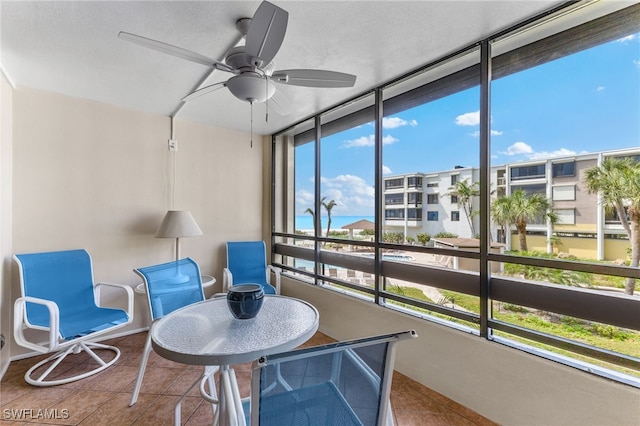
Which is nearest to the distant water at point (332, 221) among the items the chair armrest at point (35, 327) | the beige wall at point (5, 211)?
the chair armrest at point (35, 327)

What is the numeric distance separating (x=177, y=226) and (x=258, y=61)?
2.21 meters

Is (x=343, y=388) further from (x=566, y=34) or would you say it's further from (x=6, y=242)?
(x=6, y=242)

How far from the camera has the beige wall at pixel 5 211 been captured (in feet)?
7.80

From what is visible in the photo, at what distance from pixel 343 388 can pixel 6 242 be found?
325 centimetres

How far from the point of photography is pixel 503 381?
1823 millimetres

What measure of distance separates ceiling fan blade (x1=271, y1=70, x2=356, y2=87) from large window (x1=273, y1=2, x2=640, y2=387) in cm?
98

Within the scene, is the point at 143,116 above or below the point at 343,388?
above

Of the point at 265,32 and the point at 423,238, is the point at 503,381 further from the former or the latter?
the point at 265,32

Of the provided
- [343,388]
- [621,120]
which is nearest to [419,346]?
[343,388]

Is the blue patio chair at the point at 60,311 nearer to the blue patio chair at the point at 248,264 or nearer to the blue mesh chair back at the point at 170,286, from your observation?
the blue mesh chair back at the point at 170,286

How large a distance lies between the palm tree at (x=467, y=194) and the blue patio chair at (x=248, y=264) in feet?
7.46

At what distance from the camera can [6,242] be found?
2506 millimetres

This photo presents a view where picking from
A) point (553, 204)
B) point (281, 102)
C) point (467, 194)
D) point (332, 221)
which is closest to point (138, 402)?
point (332, 221)

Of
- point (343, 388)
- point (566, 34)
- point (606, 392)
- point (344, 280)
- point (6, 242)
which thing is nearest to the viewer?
point (343, 388)
